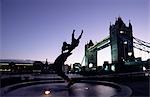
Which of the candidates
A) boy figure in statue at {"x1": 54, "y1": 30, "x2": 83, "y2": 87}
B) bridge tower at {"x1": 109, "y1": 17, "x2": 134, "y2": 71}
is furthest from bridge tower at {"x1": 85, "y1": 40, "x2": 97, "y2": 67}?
boy figure in statue at {"x1": 54, "y1": 30, "x2": 83, "y2": 87}

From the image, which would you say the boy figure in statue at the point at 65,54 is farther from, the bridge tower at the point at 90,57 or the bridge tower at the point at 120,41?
the bridge tower at the point at 90,57

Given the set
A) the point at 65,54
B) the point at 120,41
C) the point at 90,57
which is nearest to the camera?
the point at 65,54

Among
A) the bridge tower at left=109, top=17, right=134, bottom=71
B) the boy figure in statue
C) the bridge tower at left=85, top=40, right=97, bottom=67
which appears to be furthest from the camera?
the bridge tower at left=85, top=40, right=97, bottom=67

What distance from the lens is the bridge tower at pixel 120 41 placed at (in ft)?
186

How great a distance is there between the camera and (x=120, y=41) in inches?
2313

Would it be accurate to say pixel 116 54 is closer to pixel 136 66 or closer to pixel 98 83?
pixel 136 66

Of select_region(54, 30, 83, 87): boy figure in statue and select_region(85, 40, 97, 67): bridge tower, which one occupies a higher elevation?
select_region(85, 40, 97, 67): bridge tower

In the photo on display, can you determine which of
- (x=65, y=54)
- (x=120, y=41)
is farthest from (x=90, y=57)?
(x=65, y=54)

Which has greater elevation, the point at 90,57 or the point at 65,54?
the point at 90,57

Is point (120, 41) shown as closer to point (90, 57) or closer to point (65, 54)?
point (90, 57)

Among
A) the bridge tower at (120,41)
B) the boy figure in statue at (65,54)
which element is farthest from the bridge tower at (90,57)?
the boy figure in statue at (65,54)

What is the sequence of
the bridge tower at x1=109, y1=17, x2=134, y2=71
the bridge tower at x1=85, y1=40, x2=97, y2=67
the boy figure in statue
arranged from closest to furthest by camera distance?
the boy figure in statue
the bridge tower at x1=109, y1=17, x2=134, y2=71
the bridge tower at x1=85, y1=40, x2=97, y2=67

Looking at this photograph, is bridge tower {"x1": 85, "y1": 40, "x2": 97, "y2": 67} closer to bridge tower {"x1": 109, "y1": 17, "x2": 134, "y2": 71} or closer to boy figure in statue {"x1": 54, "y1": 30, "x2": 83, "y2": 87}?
bridge tower {"x1": 109, "y1": 17, "x2": 134, "y2": 71}

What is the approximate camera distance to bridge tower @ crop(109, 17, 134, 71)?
186ft
